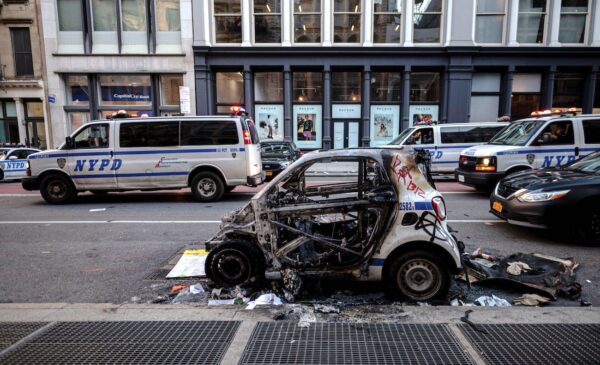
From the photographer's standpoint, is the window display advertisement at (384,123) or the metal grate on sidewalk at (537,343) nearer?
the metal grate on sidewalk at (537,343)

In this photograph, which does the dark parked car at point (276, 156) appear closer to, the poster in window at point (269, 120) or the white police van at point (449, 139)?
the white police van at point (449, 139)

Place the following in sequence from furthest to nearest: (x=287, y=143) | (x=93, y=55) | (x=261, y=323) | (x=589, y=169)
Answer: (x=93, y=55), (x=287, y=143), (x=589, y=169), (x=261, y=323)

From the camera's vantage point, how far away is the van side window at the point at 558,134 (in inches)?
376

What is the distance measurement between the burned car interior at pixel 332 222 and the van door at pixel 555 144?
7185 millimetres

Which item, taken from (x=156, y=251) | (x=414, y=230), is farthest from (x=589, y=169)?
(x=156, y=251)

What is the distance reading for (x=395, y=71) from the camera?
21.3 m

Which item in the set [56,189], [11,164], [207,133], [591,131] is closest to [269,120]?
[207,133]

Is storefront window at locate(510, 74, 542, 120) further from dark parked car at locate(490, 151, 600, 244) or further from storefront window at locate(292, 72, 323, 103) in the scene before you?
dark parked car at locate(490, 151, 600, 244)

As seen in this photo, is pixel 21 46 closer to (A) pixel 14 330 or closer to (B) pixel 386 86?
(B) pixel 386 86

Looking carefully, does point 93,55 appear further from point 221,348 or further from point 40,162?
point 221,348

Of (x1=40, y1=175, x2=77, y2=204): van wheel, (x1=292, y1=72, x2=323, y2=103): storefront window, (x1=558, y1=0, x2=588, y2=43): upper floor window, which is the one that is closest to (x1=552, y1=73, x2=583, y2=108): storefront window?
(x1=558, y1=0, x2=588, y2=43): upper floor window

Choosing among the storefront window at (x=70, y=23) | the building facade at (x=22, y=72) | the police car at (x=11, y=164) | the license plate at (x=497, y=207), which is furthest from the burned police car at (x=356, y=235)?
the building facade at (x=22, y=72)

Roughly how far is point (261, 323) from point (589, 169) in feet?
20.9

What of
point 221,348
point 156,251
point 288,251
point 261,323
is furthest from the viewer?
point 156,251
